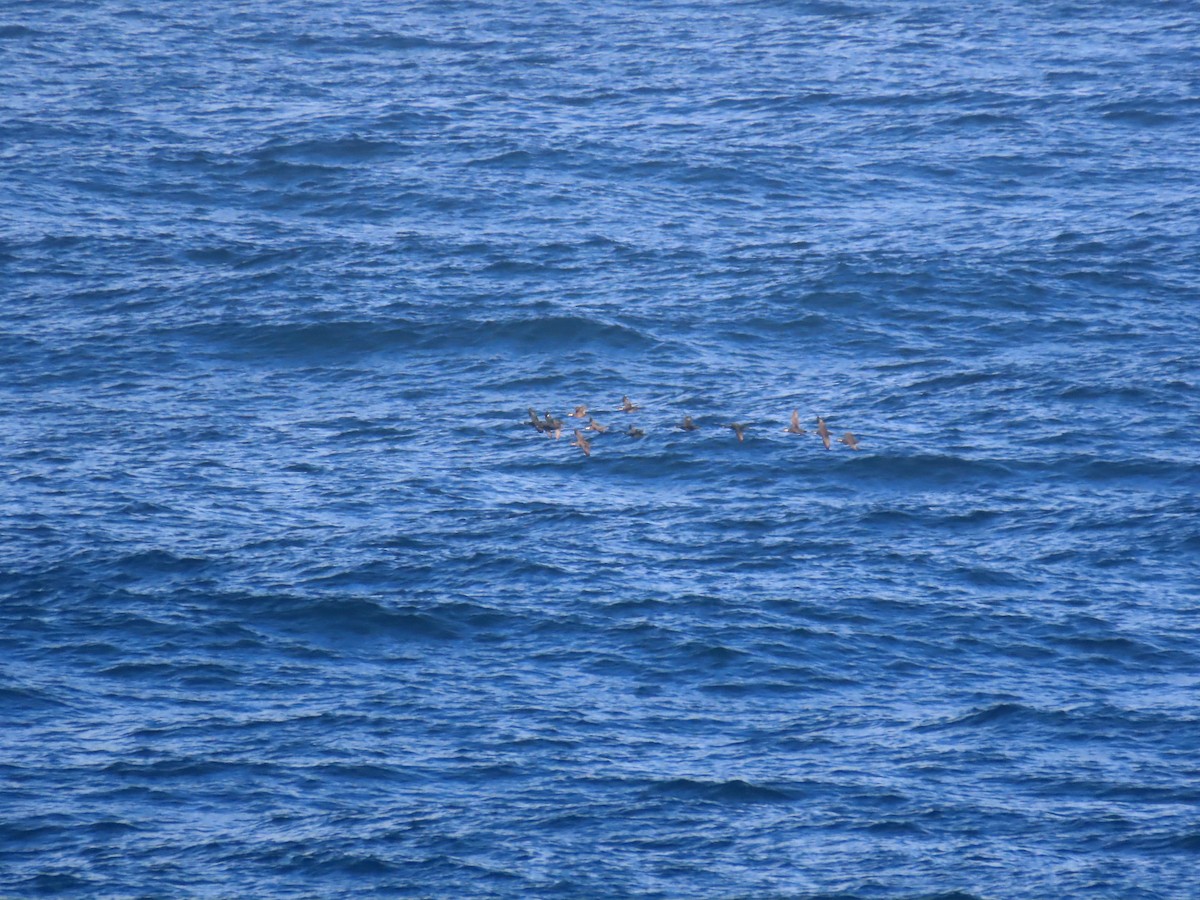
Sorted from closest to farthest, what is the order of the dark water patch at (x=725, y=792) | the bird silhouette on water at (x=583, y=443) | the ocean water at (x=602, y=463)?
the ocean water at (x=602, y=463) → the dark water patch at (x=725, y=792) → the bird silhouette on water at (x=583, y=443)

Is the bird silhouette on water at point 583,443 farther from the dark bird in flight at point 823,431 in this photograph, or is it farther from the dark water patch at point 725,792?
the dark water patch at point 725,792

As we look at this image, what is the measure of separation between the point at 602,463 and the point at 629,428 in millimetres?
2310

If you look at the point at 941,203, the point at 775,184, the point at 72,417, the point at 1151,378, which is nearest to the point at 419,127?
the point at 775,184

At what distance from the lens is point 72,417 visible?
63750mm

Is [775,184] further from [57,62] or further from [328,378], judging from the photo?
[57,62]

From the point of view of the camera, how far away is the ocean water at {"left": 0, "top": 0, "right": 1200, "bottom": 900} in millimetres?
42625

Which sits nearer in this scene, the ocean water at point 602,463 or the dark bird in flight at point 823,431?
the ocean water at point 602,463

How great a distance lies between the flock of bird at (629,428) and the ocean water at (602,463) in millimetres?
490

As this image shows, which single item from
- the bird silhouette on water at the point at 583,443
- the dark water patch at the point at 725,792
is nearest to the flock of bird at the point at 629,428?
the bird silhouette on water at the point at 583,443

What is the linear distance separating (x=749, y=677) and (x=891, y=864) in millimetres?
8592

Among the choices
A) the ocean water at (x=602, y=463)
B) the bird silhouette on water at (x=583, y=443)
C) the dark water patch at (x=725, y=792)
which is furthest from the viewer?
the bird silhouette on water at (x=583, y=443)

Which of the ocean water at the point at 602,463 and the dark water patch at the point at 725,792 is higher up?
the ocean water at the point at 602,463

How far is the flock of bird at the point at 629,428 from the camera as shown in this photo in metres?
60.2

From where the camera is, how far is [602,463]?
196ft
